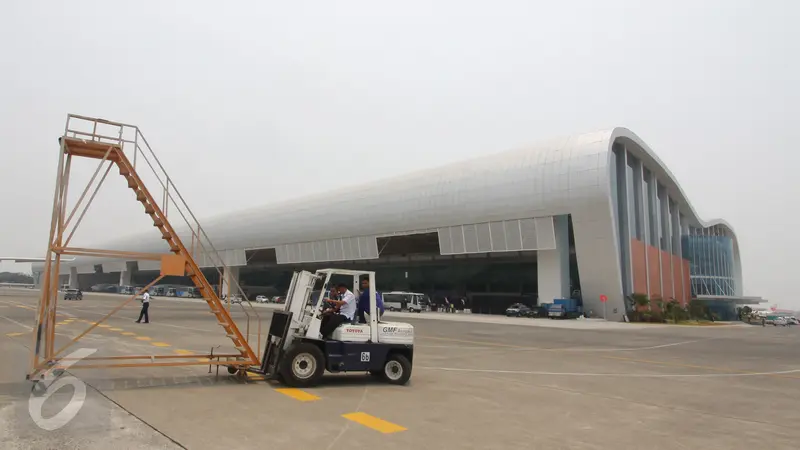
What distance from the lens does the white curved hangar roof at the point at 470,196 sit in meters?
40.2

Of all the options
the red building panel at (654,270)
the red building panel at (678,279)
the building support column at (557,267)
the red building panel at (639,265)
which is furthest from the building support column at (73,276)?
the red building panel at (678,279)

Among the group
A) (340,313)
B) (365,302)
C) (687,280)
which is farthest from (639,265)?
(340,313)

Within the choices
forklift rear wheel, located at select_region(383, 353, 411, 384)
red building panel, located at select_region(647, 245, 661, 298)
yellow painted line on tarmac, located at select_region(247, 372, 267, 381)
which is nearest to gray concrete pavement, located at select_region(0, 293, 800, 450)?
forklift rear wheel, located at select_region(383, 353, 411, 384)

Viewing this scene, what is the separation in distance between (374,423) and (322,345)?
2990 millimetres

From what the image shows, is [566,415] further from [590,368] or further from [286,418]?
[590,368]

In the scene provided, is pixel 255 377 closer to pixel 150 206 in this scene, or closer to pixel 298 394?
pixel 298 394

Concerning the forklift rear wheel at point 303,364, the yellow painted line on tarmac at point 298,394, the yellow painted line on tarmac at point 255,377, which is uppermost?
the forklift rear wheel at point 303,364

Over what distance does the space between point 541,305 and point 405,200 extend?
678 inches

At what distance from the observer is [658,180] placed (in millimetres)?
58531

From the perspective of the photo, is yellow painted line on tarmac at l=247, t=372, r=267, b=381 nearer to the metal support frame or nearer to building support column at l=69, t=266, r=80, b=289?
the metal support frame

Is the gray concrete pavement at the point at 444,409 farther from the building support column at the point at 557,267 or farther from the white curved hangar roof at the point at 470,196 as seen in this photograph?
the building support column at the point at 557,267

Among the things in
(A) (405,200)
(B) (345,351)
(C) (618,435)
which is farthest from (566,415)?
(A) (405,200)

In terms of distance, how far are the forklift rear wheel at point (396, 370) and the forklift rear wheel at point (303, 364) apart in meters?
1.38

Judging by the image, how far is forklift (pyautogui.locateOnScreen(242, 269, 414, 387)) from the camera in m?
9.29
